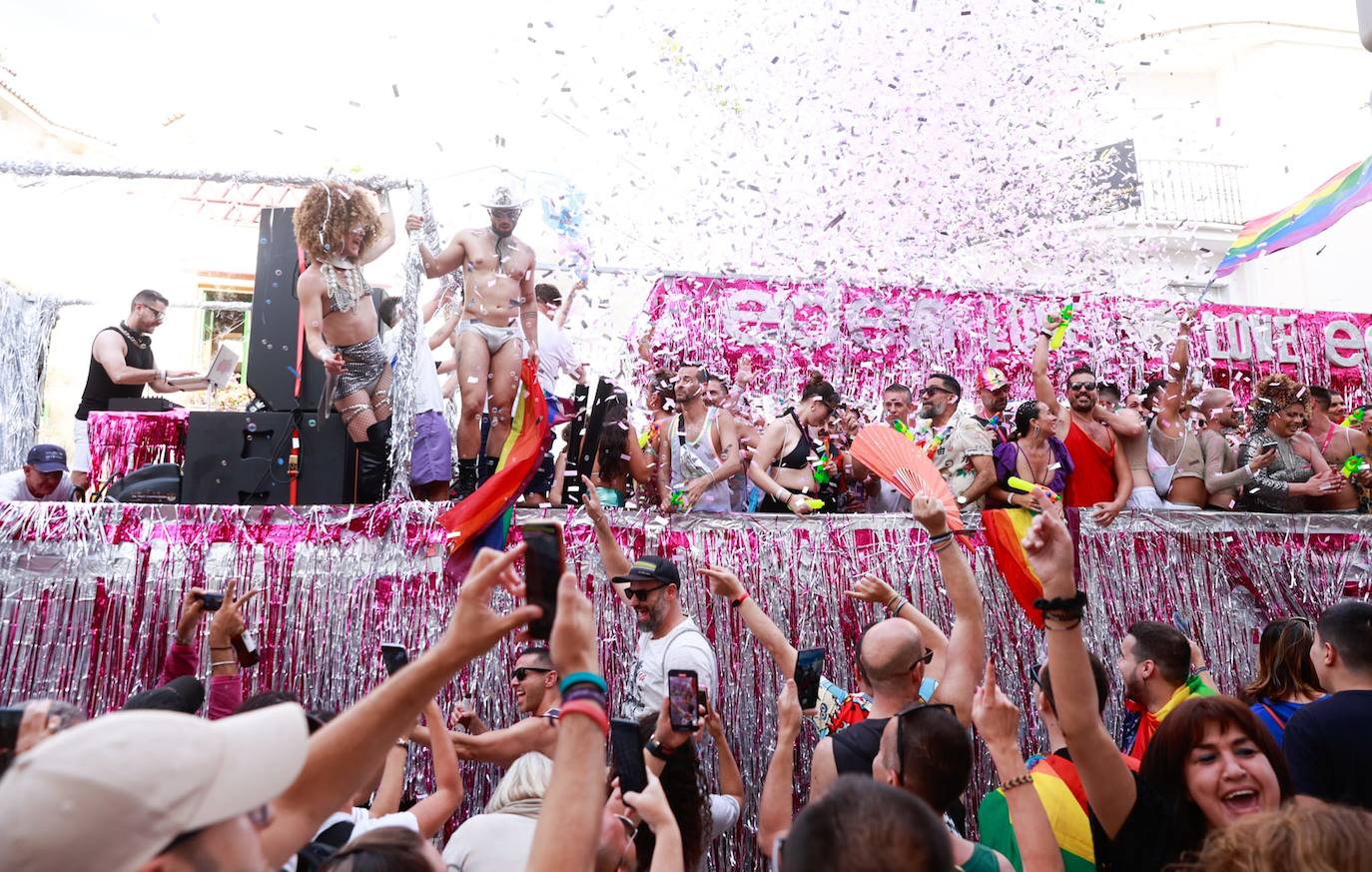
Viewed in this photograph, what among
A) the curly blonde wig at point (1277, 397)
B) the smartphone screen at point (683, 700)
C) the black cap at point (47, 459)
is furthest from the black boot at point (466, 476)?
the curly blonde wig at point (1277, 397)

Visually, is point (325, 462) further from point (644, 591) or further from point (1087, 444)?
point (1087, 444)

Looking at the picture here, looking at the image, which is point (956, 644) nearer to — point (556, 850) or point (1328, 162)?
point (556, 850)

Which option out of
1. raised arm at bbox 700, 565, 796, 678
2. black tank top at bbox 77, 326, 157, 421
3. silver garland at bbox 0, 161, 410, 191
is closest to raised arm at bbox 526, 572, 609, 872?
raised arm at bbox 700, 565, 796, 678

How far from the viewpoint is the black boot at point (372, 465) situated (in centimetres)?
582

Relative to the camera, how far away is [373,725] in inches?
63.4

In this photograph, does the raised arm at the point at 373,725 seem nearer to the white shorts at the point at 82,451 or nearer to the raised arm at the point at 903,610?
the raised arm at the point at 903,610

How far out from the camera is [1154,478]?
22.8 ft

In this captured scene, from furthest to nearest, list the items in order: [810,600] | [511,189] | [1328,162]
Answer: [1328,162] < [511,189] < [810,600]

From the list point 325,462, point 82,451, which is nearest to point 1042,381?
point 325,462

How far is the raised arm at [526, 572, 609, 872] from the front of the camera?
157cm

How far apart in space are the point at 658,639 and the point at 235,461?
2.64 meters

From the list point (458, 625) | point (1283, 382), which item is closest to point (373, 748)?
point (458, 625)

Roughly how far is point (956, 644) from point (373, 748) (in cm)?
215

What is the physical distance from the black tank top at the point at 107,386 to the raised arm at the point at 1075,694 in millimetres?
6307
